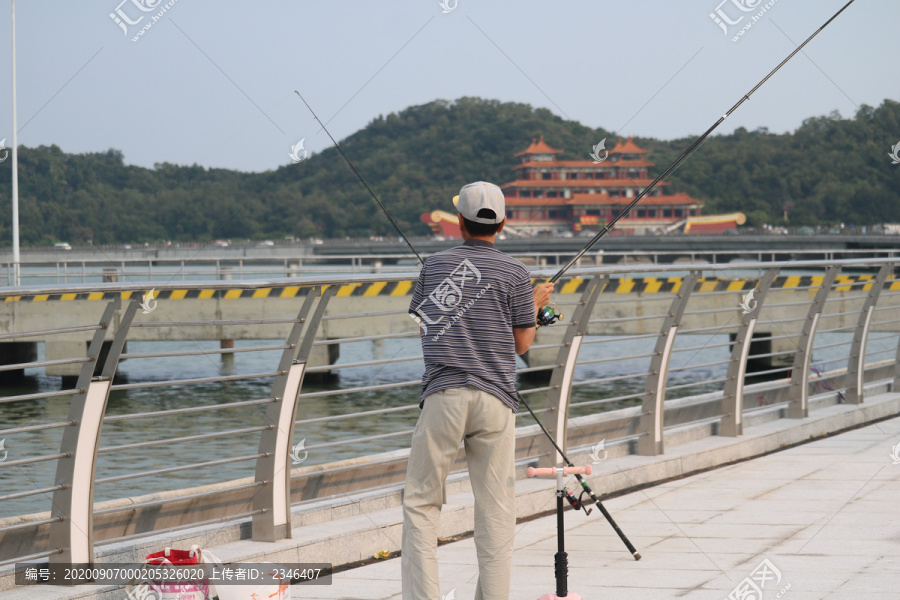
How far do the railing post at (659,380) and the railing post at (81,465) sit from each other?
12.1 feet

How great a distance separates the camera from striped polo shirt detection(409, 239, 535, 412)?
345cm

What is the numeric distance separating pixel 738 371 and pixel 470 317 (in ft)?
14.5

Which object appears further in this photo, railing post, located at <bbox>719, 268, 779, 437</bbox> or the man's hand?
railing post, located at <bbox>719, 268, 779, 437</bbox>

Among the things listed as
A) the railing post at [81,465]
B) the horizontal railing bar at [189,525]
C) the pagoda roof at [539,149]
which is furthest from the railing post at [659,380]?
the pagoda roof at [539,149]

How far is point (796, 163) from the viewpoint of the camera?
71438mm

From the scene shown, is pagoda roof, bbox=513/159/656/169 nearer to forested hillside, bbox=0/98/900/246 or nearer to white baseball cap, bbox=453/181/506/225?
forested hillside, bbox=0/98/900/246

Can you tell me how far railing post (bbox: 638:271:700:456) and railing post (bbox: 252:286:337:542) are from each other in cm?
276

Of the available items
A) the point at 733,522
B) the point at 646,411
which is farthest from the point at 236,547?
the point at 646,411

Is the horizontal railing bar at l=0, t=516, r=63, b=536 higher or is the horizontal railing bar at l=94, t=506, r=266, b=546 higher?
the horizontal railing bar at l=0, t=516, r=63, b=536

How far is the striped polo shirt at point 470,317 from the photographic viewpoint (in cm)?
345

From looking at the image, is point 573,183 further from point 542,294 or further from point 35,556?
point 35,556

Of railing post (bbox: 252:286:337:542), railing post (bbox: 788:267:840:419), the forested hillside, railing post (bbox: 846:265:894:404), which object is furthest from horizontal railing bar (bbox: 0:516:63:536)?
railing post (bbox: 846:265:894:404)

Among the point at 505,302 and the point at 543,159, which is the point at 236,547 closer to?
the point at 505,302

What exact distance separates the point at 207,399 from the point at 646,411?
47.6 ft
